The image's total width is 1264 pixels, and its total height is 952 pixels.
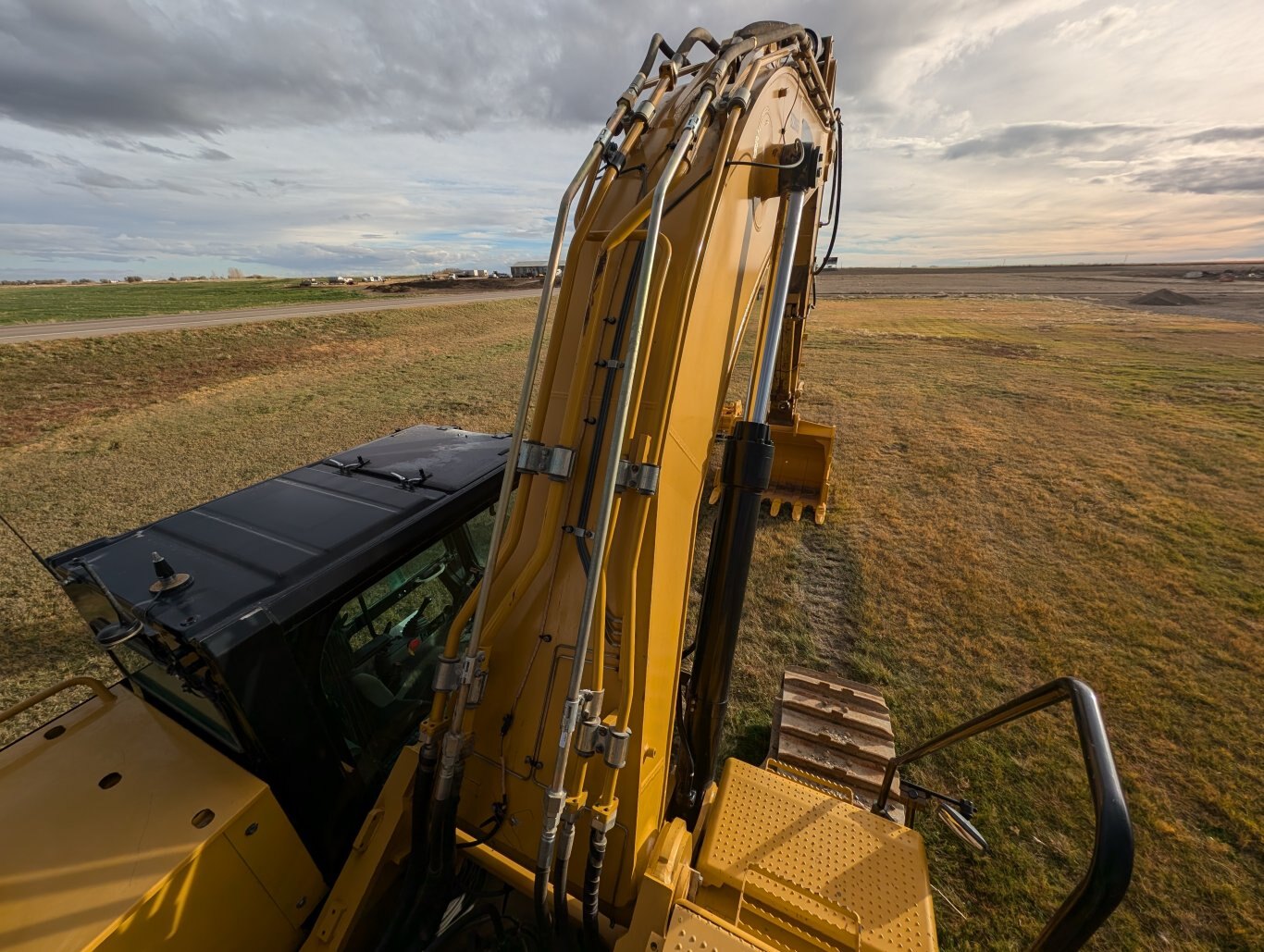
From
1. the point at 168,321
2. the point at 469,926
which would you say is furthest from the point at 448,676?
the point at 168,321

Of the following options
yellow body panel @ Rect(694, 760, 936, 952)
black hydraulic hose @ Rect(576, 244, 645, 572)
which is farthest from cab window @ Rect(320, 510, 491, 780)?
yellow body panel @ Rect(694, 760, 936, 952)

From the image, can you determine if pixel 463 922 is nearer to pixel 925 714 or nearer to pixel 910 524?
pixel 925 714

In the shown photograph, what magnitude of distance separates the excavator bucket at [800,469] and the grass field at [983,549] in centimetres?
39

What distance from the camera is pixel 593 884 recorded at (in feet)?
5.88

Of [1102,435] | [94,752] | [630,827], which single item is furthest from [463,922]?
[1102,435]

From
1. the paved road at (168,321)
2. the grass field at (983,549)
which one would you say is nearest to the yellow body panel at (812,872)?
the grass field at (983,549)

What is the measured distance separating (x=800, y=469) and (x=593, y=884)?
6.44 m

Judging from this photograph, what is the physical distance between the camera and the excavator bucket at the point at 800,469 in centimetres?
719

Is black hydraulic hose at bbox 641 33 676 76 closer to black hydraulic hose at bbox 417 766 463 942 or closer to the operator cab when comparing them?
the operator cab

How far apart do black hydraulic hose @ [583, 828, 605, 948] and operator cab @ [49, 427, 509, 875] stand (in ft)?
4.07

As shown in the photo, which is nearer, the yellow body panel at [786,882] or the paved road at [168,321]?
the yellow body panel at [786,882]

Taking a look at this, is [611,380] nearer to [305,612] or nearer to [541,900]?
[305,612]

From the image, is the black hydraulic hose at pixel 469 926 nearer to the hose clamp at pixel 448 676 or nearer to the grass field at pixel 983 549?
the hose clamp at pixel 448 676

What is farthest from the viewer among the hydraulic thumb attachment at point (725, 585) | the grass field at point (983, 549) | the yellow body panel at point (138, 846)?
the grass field at point (983, 549)
